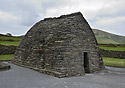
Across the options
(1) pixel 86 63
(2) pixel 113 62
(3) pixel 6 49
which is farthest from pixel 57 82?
(3) pixel 6 49

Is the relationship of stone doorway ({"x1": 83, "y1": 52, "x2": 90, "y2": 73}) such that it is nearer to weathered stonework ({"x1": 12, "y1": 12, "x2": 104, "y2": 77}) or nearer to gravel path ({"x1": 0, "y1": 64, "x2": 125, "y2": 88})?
weathered stonework ({"x1": 12, "y1": 12, "x2": 104, "y2": 77})

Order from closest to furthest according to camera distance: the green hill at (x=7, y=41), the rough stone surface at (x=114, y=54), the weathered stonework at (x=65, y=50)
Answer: the weathered stonework at (x=65, y=50)
the rough stone surface at (x=114, y=54)
the green hill at (x=7, y=41)

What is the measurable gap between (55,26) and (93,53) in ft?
14.1

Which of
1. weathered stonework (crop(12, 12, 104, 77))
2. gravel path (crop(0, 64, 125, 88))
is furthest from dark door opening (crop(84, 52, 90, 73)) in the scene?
gravel path (crop(0, 64, 125, 88))

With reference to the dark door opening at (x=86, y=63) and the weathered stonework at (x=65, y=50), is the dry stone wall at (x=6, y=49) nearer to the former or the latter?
the weathered stonework at (x=65, y=50)

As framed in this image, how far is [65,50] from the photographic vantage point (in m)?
9.93

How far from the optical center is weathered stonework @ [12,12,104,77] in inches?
388

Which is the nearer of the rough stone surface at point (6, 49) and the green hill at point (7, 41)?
the rough stone surface at point (6, 49)

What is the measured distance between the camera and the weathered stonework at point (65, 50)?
9859 mm

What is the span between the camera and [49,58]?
10.7 m

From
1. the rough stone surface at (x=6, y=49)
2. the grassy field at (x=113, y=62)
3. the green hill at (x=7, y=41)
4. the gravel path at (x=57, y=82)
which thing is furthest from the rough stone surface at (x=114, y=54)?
the green hill at (x=7, y=41)

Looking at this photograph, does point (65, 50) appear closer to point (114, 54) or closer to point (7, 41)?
point (114, 54)

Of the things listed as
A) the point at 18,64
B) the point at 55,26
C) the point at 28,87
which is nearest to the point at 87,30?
the point at 55,26

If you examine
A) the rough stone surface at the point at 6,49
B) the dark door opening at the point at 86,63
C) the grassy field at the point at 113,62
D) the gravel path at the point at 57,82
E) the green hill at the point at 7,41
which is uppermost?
the green hill at the point at 7,41
